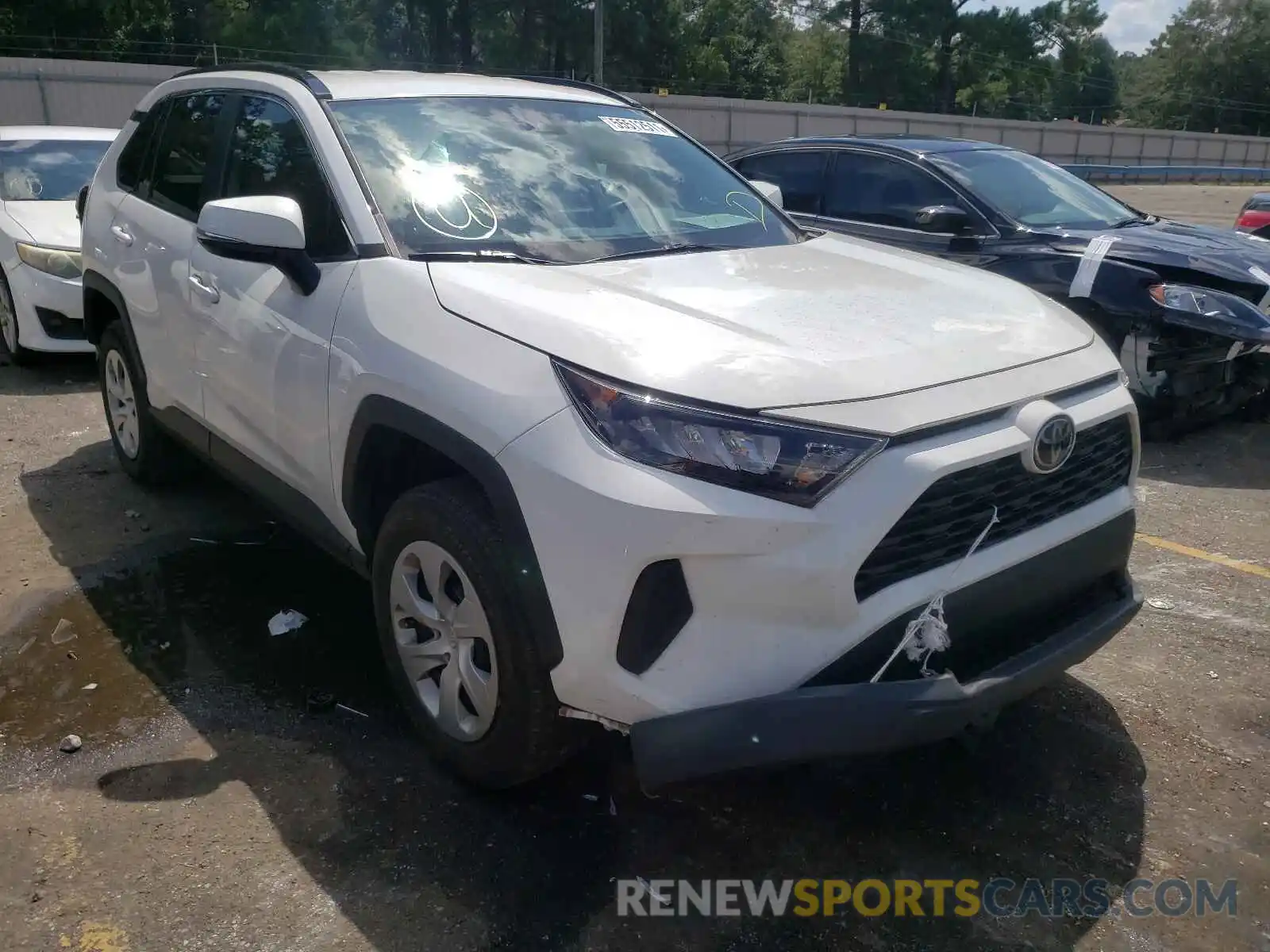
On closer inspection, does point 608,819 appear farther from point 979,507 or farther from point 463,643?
point 979,507

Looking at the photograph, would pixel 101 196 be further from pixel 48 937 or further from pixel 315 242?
pixel 48 937

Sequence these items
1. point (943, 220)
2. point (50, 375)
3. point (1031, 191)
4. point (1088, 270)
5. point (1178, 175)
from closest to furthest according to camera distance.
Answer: point (1088, 270), point (943, 220), point (1031, 191), point (50, 375), point (1178, 175)

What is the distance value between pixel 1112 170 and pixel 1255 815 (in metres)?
41.1

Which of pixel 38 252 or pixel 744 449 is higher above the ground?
pixel 744 449

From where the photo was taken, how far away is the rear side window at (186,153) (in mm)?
4078

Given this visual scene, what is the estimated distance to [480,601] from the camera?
2545 millimetres

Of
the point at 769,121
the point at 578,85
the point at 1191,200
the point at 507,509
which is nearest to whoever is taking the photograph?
the point at 507,509

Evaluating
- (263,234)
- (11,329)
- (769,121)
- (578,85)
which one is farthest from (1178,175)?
(263,234)

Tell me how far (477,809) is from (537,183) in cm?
185

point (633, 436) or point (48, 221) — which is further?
point (48, 221)

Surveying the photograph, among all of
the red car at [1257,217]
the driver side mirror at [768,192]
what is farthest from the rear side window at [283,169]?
the red car at [1257,217]

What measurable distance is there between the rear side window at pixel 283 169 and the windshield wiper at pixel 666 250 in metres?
0.74

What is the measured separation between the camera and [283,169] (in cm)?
351

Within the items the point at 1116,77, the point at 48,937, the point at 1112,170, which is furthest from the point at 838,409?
the point at 1116,77
